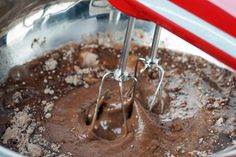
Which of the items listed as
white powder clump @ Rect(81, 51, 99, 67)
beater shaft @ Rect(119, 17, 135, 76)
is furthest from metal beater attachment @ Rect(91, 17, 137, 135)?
white powder clump @ Rect(81, 51, 99, 67)

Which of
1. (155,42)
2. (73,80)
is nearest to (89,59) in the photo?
(73,80)

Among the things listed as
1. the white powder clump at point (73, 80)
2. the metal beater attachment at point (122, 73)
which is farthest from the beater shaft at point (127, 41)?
the white powder clump at point (73, 80)

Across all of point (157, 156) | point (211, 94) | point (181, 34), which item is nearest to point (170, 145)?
point (157, 156)

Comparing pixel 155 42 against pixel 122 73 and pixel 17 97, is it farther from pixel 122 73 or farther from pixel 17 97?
pixel 17 97

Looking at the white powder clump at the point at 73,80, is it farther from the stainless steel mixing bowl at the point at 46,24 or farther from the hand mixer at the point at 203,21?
the hand mixer at the point at 203,21

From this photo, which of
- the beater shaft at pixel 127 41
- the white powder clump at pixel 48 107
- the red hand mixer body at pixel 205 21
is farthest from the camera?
the white powder clump at pixel 48 107
